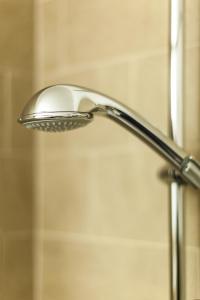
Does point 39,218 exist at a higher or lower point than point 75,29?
lower

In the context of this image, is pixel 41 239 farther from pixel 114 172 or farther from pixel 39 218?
pixel 114 172

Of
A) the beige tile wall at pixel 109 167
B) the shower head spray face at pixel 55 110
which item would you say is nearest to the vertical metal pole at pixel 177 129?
the beige tile wall at pixel 109 167

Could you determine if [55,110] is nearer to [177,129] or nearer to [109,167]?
[177,129]

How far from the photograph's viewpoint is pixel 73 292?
1.12 metres

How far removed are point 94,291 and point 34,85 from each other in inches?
17.3

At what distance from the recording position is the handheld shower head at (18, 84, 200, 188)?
27.3 inches

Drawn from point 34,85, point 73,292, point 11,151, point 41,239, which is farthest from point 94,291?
point 34,85

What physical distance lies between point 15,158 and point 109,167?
0.77 ft

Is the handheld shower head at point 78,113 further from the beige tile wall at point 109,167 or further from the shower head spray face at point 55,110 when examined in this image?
the beige tile wall at point 109,167

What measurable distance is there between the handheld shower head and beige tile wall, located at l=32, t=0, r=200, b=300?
15 cm

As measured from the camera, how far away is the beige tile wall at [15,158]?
3.85ft

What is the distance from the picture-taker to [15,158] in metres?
1.20

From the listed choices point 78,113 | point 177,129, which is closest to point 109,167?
point 177,129

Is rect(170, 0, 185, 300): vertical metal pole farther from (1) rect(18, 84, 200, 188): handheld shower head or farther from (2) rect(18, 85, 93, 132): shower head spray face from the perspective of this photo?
(2) rect(18, 85, 93, 132): shower head spray face
